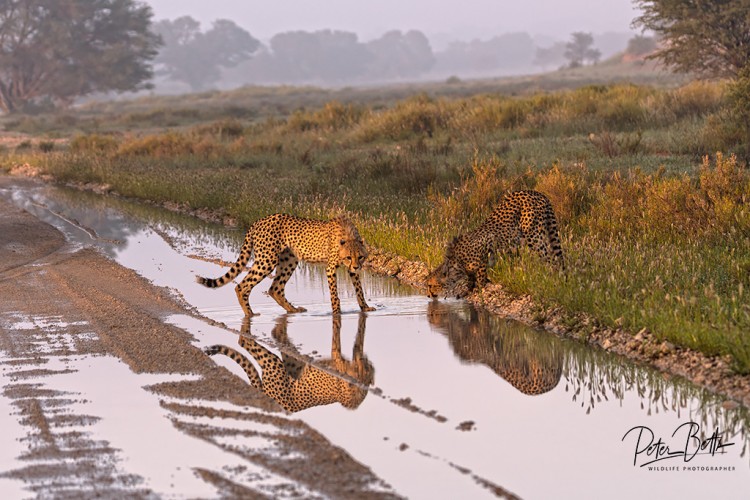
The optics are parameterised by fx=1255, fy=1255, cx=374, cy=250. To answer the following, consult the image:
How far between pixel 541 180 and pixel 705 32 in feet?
64.1

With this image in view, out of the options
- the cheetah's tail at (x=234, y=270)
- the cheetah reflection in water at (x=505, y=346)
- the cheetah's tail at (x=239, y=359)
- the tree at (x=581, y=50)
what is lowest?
the cheetah reflection in water at (x=505, y=346)

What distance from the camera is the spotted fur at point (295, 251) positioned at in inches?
476

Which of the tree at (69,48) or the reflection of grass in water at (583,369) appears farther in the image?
the tree at (69,48)


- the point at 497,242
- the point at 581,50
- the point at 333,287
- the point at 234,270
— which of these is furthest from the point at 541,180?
the point at 581,50

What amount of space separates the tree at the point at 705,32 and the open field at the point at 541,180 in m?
1.72

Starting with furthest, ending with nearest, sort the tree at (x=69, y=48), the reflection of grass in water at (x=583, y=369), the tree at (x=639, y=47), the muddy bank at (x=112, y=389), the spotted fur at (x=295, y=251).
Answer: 1. the tree at (x=639, y=47)
2. the tree at (x=69, y=48)
3. the spotted fur at (x=295, y=251)
4. the reflection of grass in water at (x=583, y=369)
5. the muddy bank at (x=112, y=389)

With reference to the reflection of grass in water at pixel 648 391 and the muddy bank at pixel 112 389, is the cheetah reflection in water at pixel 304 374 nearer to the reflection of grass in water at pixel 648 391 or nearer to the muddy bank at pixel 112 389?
the muddy bank at pixel 112 389

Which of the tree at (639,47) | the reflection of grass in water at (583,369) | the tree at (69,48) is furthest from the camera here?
the tree at (639,47)

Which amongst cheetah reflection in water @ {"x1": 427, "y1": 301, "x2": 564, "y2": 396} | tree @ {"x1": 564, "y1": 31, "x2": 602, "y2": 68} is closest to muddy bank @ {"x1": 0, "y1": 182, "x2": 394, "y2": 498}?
cheetah reflection in water @ {"x1": 427, "y1": 301, "x2": 564, "y2": 396}

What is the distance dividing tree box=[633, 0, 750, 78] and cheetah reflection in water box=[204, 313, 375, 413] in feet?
88.1

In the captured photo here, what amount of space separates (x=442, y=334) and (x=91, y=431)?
4.39 m

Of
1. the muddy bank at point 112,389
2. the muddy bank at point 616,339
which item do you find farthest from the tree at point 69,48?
the muddy bank at point 616,339

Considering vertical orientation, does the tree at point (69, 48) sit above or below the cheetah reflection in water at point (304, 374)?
above

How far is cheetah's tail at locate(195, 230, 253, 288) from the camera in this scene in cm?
1262
